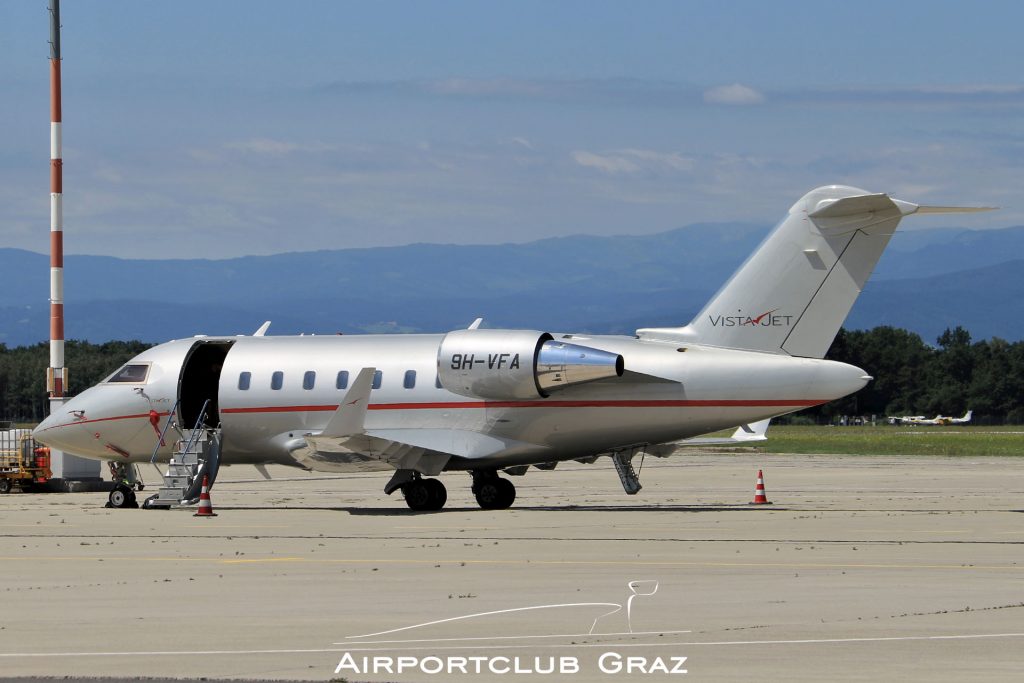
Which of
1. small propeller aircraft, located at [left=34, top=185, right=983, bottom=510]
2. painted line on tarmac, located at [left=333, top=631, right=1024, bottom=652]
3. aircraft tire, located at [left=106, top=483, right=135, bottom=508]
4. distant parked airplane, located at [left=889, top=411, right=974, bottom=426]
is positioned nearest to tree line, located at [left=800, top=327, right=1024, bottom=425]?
distant parked airplane, located at [left=889, top=411, right=974, bottom=426]

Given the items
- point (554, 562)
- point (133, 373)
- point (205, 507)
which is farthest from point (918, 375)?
point (554, 562)

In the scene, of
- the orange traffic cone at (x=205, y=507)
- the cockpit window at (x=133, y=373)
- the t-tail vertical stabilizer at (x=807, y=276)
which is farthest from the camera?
the cockpit window at (x=133, y=373)

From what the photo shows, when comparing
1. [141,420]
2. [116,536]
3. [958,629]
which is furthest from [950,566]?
[141,420]

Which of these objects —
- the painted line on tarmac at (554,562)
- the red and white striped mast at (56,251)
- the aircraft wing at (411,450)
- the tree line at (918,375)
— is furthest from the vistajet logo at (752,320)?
the tree line at (918,375)

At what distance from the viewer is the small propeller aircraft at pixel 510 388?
2912 cm

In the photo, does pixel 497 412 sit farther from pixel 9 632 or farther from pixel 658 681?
pixel 658 681

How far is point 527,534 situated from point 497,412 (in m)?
5.80

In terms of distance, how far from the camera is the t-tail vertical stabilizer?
95.1ft

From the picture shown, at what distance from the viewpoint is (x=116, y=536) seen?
26047mm

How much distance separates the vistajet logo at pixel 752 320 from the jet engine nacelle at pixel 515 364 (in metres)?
2.21

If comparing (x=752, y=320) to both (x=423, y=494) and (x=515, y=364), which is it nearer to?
(x=515, y=364)

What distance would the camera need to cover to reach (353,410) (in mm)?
29703

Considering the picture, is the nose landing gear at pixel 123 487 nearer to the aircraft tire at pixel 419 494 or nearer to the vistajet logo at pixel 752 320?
the aircraft tire at pixel 419 494

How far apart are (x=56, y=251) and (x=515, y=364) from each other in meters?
18.0
